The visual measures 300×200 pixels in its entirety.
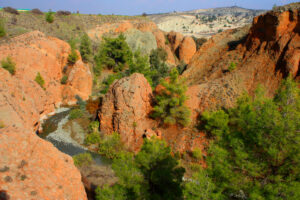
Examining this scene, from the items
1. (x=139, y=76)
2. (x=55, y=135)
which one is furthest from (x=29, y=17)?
(x=139, y=76)

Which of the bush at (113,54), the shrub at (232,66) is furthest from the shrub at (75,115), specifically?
the shrub at (232,66)

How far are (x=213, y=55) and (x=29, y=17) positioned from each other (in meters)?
50.1

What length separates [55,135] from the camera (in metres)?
21.6

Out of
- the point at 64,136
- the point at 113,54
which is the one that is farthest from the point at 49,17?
the point at 64,136

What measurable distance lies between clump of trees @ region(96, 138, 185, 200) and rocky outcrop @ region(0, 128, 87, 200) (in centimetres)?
150

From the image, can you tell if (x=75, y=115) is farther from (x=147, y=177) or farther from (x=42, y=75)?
(x=147, y=177)

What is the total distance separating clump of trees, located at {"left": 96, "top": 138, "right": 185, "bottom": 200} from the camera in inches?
339

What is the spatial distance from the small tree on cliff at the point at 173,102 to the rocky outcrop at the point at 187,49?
130 feet

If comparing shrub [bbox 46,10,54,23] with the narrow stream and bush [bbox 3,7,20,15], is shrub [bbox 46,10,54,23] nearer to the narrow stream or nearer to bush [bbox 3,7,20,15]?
bush [bbox 3,7,20,15]

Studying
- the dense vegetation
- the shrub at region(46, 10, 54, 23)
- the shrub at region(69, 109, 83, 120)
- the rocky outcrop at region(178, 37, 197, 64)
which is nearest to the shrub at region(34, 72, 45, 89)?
the shrub at region(69, 109, 83, 120)

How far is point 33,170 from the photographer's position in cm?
735

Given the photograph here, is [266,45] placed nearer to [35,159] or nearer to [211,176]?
[211,176]

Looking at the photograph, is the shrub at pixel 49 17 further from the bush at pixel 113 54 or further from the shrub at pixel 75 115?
the shrub at pixel 75 115

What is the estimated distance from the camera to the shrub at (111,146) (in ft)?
59.3
